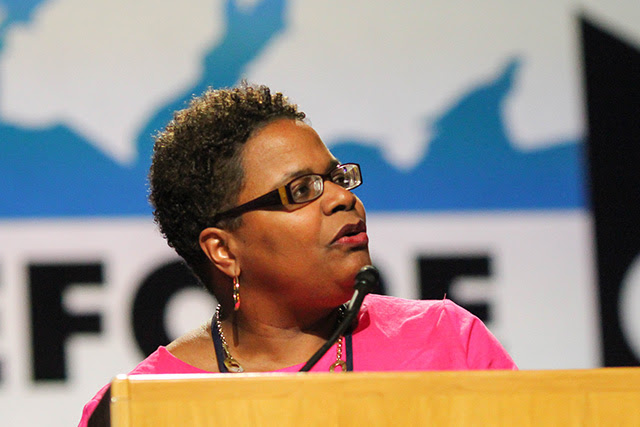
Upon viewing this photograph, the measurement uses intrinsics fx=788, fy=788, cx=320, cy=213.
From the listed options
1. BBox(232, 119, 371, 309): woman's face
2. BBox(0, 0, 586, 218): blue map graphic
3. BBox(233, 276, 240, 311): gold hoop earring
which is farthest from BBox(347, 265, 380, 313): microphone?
BBox(0, 0, 586, 218): blue map graphic

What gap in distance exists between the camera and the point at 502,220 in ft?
8.44

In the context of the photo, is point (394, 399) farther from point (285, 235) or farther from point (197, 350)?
point (197, 350)

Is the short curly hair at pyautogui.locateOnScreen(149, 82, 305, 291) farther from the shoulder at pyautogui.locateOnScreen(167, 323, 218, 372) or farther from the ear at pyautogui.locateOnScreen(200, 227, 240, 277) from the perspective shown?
the shoulder at pyautogui.locateOnScreen(167, 323, 218, 372)

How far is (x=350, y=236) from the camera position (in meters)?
1.41

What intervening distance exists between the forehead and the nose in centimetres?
4

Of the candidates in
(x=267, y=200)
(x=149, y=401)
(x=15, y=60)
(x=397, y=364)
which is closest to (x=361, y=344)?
(x=397, y=364)

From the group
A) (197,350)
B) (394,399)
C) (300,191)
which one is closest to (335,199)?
(300,191)

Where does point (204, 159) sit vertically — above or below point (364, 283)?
above

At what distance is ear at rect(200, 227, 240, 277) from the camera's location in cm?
152

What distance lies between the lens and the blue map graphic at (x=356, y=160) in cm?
248

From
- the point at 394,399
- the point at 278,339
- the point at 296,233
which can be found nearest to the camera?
the point at 394,399

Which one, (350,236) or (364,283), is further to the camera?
(350,236)

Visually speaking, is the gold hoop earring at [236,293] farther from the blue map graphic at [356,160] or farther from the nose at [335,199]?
the blue map graphic at [356,160]

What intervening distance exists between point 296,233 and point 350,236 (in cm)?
10
